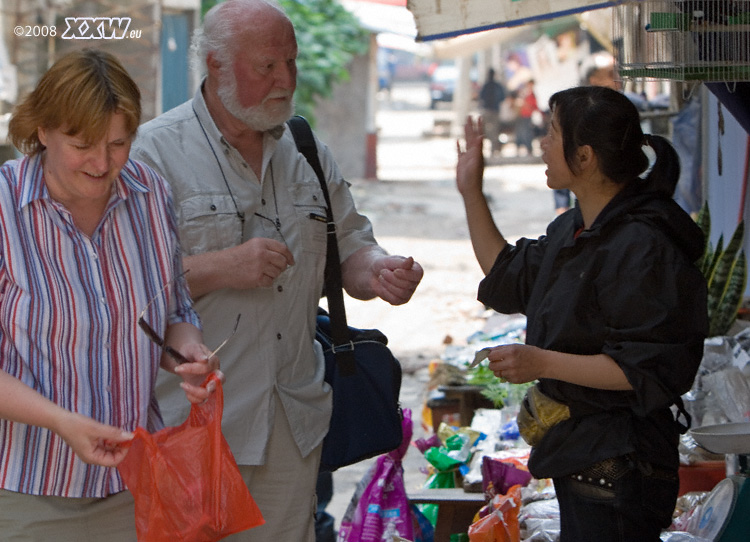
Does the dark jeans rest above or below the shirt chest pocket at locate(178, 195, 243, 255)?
below

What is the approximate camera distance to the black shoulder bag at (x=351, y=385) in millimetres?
3164

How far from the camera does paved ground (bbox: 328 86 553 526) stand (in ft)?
28.0

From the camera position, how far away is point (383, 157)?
25.1m

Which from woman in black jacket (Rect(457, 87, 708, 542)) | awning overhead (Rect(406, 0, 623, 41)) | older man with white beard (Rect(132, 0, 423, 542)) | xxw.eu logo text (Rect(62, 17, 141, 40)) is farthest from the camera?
xxw.eu logo text (Rect(62, 17, 141, 40))

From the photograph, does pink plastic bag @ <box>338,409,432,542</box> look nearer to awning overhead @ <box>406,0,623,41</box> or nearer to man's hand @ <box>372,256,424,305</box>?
man's hand @ <box>372,256,424,305</box>

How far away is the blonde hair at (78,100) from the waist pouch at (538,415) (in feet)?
4.35

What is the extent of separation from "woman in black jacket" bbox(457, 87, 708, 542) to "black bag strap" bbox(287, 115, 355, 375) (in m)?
0.66

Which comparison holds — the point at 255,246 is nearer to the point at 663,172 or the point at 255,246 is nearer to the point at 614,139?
the point at 614,139

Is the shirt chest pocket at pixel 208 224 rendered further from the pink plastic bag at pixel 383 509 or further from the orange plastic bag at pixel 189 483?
the pink plastic bag at pixel 383 509

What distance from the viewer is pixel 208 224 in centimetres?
292

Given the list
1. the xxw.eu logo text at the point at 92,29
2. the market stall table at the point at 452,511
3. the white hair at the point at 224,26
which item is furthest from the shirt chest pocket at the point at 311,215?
the xxw.eu logo text at the point at 92,29

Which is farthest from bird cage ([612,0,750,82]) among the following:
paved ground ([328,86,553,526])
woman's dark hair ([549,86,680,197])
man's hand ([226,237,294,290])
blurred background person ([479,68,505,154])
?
blurred background person ([479,68,505,154])

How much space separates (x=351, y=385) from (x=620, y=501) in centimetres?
94

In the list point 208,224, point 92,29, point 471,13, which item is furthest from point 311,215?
point 92,29
